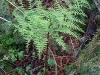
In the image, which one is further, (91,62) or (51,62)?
(51,62)

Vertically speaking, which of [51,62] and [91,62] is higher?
[91,62]

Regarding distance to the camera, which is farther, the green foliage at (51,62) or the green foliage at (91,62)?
the green foliage at (51,62)

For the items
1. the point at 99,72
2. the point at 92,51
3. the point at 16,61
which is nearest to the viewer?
the point at 99,72

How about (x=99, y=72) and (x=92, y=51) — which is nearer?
(x=99, y=72)

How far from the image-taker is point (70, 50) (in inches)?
114

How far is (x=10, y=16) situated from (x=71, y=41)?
36.4 inches

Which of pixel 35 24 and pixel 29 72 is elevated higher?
pixel 35 24

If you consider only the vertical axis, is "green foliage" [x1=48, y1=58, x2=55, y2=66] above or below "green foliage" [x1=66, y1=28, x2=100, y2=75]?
below

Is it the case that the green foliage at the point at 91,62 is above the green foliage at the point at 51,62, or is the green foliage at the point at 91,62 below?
above

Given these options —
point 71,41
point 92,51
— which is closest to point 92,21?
point 71,41

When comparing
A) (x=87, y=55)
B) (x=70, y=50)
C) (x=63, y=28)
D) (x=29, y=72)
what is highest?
(x=63, y=28)

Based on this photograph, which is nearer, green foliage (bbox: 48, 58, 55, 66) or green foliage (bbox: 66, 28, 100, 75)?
green foliage (bbox: 66, 28, 100, 75)

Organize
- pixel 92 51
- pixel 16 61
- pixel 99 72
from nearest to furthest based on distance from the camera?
pixel 99 72 → pixel 92 51 → pixel 16 61

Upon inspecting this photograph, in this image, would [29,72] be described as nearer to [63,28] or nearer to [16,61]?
[16,61]
